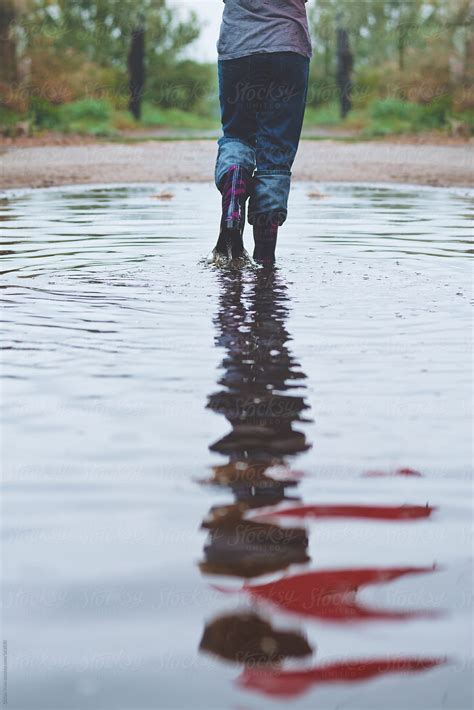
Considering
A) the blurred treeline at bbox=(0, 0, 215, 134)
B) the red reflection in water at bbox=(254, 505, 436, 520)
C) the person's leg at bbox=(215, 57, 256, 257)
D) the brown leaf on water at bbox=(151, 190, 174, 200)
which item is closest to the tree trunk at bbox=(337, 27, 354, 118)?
the blurred treeline at bbox=(0, 0, 215, 134)

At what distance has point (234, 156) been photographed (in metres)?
6.12

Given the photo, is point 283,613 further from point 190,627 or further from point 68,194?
point 68,194

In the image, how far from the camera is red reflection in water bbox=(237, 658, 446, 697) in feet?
5.46

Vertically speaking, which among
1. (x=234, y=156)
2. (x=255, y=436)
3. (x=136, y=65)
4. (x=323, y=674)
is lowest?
(x=323, y=674)

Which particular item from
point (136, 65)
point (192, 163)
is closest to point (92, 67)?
point (136, 65)

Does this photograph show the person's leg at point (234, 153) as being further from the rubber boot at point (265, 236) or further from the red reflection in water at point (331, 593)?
the red reflection in water at point (331, 593)

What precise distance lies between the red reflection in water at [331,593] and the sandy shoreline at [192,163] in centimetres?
1139

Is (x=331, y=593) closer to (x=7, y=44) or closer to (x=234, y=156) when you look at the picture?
(x=234, y=156)

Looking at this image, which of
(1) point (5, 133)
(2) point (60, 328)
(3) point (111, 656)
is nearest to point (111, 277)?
(2) point (60, 328)

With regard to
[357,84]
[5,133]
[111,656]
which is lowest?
[111,656]

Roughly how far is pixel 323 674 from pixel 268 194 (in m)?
4.62

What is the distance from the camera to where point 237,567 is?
2.05m

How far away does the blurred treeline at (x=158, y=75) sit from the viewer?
31.5 m

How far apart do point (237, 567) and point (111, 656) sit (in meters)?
0.37
